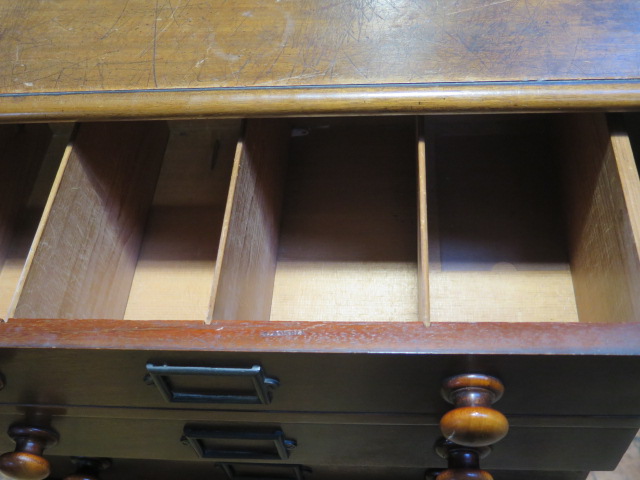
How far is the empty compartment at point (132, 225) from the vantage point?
103cm

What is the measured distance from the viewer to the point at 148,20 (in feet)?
3.69

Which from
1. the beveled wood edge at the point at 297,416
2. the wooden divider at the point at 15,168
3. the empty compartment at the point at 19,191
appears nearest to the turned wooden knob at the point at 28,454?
the beveled wood edge at the point at 297,416

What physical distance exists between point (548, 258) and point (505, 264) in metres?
0.08

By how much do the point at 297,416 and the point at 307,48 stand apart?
58 centimetres

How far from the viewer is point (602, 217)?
0.98 m

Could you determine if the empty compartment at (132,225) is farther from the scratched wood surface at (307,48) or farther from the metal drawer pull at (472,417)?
the metal drawer pull at (472,417)

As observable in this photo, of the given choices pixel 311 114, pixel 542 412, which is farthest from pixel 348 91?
pixel 542 412

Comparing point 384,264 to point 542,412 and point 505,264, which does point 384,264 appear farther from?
point 542,412

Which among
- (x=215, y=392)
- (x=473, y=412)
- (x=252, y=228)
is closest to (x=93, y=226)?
(x=252, y=228)

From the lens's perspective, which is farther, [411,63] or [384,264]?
[384,264]

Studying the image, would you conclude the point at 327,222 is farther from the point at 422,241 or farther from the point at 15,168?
the point at 15,168

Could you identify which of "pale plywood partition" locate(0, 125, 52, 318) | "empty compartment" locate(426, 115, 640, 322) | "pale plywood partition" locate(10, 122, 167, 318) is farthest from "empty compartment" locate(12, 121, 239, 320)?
"empty compartment" locate(426, 115, 640, 322)

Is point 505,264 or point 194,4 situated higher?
point 194,4

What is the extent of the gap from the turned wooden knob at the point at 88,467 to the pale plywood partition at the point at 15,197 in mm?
316
